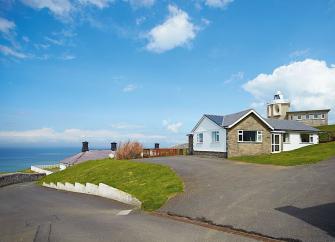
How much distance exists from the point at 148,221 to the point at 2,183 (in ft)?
102

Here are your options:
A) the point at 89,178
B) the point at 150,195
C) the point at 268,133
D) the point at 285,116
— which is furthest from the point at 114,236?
the point at 285,116

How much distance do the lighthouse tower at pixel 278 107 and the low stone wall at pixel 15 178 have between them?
52.7 m

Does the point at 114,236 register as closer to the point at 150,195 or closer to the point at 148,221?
the point at 148,221

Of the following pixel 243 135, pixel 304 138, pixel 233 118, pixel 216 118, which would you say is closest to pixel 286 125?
pixel 304 138

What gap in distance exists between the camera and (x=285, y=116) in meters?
71.2

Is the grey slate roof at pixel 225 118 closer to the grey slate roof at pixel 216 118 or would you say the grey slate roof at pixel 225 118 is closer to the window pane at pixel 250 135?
the grey slate roof at pixel 216 118

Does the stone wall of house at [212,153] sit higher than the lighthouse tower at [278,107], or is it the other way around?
the lighthouse tower at [278,107]

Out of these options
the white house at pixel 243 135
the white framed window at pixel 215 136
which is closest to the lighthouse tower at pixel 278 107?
the white house at pixel 243 135

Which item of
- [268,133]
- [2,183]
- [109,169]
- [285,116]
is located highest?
[285,116]

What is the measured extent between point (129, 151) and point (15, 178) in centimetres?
1580

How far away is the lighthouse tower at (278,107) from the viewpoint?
71.6 meters

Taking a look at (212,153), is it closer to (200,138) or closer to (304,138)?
(200,138)

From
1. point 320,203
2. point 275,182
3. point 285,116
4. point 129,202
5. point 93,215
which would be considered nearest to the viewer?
point 320,203

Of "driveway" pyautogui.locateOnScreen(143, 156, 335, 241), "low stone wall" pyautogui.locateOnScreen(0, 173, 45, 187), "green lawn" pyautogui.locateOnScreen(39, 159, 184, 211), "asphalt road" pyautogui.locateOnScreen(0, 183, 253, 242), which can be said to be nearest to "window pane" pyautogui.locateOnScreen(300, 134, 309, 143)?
"driveway" pyautogui.locateOnScreen(143, 156, 335, 241)
